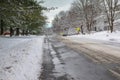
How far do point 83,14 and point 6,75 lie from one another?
6371 cm

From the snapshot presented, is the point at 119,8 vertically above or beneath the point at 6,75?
above

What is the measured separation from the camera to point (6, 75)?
308 inches

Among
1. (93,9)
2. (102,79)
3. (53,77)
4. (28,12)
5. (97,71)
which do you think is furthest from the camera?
(93,9)

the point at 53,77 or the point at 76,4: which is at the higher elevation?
the point at 76,4

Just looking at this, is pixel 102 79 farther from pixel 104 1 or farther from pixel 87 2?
pixel 87 2

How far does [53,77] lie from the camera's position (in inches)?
314

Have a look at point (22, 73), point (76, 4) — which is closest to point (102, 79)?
point (22, 73)

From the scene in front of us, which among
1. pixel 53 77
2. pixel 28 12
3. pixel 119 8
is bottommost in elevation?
pixel 53 77

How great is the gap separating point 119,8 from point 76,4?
23780mm

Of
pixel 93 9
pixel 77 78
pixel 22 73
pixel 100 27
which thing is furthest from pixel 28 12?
pixel 100 27

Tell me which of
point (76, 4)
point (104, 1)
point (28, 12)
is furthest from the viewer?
point (76, 4)

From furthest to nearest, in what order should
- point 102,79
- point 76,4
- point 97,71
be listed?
point 76,4 < point 97,71 < point 102,79

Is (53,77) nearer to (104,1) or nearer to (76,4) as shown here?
(104,1)

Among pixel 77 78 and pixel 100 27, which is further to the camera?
pixel 100 27
